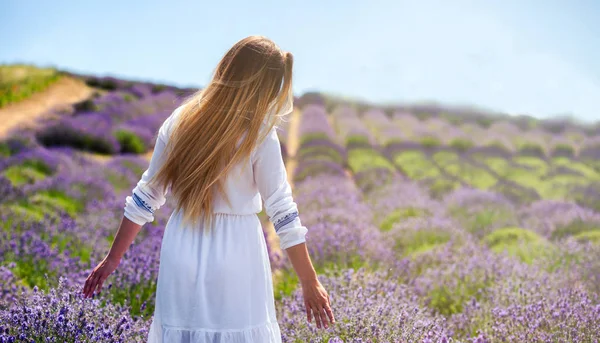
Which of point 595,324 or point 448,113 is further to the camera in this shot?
point 448,113

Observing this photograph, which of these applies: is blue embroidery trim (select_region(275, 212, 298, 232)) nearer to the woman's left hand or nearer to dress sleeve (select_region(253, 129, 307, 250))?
dress sleeve (select_region(253, 129, 307, 250))

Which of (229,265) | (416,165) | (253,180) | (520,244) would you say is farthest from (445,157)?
(229,265)

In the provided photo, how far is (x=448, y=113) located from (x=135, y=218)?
22680mm

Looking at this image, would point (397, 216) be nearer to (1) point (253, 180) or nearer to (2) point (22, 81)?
(1) point (253, 180)

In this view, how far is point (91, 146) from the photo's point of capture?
12.8 m

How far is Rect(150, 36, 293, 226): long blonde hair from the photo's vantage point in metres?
2.08

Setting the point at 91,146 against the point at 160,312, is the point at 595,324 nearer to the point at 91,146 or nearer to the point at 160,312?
the point at 160,312

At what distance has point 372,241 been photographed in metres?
5.18

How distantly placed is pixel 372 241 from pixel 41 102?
56.1 feet

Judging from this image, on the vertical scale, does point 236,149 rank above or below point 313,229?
above

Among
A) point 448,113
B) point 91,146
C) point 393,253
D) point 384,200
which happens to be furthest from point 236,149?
point 448,113

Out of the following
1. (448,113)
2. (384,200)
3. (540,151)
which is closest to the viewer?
(384,200)

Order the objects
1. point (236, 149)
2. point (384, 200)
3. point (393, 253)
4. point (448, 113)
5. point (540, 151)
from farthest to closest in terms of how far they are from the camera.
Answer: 1. point (448, 113)
2. point (540, 151)
3. point (384, 200)
4. point (393, 253)
5. point (236, 149)

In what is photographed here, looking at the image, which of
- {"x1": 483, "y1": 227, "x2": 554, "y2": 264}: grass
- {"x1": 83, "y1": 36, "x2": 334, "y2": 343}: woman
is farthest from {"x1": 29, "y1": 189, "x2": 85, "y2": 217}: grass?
{"x1": 83, "y1": 36, "x2": 334, "y2": 343}: woman
